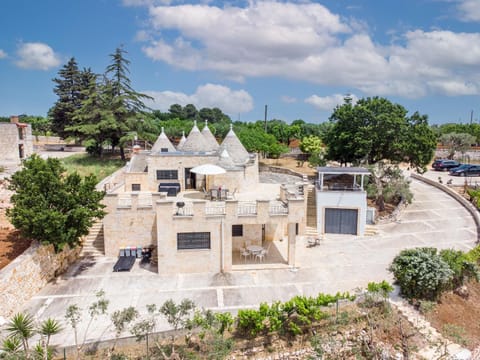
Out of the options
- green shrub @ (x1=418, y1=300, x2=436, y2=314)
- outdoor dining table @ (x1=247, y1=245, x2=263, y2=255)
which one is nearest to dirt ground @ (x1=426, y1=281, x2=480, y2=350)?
green shrub @ (x1=418, y1=300, x2=436, y2=314)

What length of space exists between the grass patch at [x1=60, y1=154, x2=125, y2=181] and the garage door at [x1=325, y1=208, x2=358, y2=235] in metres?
23.1

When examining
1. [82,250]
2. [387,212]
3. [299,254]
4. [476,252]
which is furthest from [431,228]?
[82,250]

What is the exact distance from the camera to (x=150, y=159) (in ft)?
93.7

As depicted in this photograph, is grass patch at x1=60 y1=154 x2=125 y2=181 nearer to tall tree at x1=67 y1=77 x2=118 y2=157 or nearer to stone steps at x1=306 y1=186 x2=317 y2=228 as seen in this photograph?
tall tree at x1=67 y1=77 x2=118 y2=157

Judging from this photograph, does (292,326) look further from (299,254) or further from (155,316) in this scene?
(299,254)

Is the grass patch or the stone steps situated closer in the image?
the stone steps

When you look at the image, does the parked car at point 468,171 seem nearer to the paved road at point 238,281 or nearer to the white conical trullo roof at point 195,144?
the paved road at point 238,281

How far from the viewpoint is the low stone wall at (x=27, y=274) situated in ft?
50.1

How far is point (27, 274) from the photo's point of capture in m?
16.7

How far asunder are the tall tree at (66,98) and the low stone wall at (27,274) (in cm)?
3925

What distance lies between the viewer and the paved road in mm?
16656

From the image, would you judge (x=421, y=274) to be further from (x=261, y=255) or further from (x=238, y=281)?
(x=238, y=281)

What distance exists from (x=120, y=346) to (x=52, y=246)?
343 inches

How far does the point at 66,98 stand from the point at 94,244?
42921 millimetres
